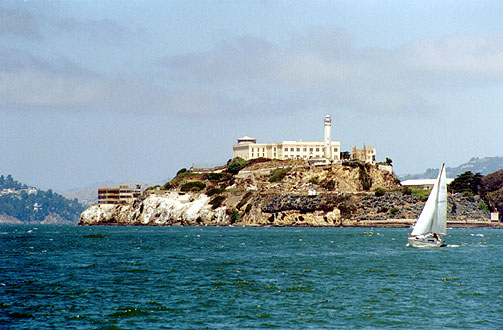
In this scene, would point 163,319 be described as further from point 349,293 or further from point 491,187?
point 491,187

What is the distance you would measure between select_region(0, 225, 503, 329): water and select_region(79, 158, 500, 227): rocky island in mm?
91734

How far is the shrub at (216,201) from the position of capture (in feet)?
604

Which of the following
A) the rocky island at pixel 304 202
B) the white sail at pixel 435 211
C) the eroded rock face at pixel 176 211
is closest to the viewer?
the white sail at pixel 435 211

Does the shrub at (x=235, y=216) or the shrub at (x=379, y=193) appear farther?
the shrub at (x=235, y=216)

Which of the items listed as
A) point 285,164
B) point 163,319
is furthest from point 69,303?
point 285,164

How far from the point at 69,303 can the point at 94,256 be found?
32395mm

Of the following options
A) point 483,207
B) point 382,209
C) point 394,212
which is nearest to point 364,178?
point 382,209

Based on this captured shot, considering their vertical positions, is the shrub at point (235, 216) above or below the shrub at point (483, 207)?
below

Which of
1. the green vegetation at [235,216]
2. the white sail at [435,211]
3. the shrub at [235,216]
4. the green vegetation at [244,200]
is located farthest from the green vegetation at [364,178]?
the white sail at [435,211]

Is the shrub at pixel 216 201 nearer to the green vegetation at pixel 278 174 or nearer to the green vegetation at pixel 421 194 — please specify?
the green vegetation at pixel 278 174

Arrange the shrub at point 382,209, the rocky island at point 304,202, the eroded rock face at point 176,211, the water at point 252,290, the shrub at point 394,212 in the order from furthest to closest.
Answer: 1. the eroded rock face at point 176,211
2. the rocky island at point 304,202
3. the shrub at point 382,209
4. the shrub at point 394,212
5. the water at point 252,290

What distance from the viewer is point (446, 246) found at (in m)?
84.4

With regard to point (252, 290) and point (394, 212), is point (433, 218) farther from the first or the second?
point (394, 212)

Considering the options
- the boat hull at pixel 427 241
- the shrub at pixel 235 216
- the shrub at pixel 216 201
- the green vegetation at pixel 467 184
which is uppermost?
the green vegetation at pixel 467 184
